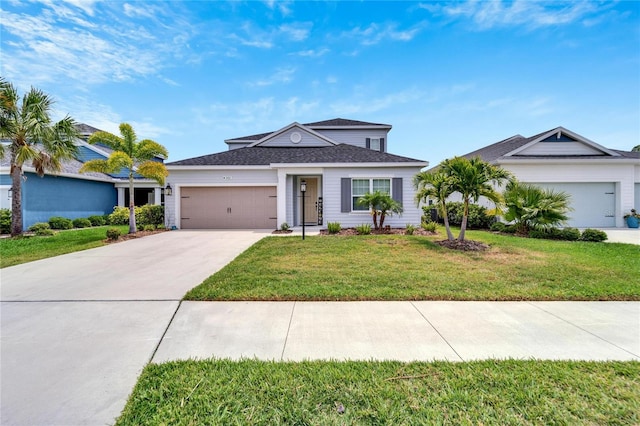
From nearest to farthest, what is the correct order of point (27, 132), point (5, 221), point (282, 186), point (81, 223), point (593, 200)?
point (27, 132)
point (5, 221)
point (282, 186)
point (593, 200)
point (81, 223)

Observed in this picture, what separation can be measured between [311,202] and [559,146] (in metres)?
13.8

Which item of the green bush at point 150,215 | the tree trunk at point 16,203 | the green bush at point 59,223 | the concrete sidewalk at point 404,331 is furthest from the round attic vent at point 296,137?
the concrete sidewalk at point 404,331

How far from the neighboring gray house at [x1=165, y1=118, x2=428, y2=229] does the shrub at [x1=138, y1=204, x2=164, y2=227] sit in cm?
112

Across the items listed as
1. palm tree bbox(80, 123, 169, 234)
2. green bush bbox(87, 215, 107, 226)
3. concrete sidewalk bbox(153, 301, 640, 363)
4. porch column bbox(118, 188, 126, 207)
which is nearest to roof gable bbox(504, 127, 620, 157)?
concrete sidewalk bbox(153, 301, 640, 363)

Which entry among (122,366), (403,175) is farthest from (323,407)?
(403,175)

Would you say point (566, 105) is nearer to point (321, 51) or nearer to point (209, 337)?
point (321, 51)

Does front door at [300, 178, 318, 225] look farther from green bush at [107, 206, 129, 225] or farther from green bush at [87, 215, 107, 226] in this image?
green bush at [87, 215, 107, 226]

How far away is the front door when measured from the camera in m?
14.6

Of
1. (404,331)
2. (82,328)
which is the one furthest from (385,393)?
(82,328)

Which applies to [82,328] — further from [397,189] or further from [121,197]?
[121,197]

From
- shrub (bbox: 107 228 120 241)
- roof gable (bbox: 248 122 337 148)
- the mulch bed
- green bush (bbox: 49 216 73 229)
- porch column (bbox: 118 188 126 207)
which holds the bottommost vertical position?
the mulch bed

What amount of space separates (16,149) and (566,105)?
25023 millimetres

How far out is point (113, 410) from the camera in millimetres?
2129

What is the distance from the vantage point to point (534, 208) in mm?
10688
